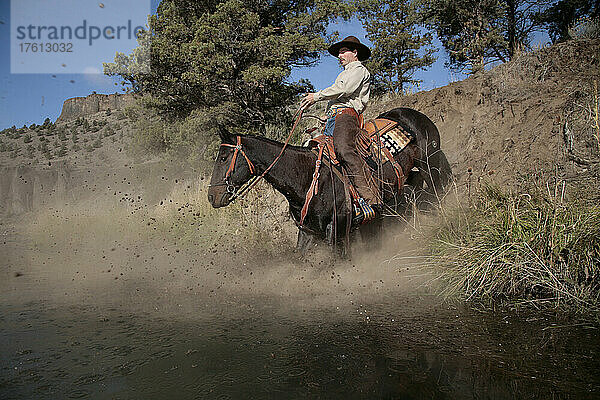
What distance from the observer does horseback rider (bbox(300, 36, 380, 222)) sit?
20.0 ft

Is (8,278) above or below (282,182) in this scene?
below

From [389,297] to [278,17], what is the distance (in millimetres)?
18001

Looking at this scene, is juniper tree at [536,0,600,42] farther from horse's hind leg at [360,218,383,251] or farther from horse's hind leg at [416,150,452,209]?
horse's hind leg at [360,218,383,251]

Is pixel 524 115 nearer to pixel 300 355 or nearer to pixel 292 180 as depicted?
pixel 292 180

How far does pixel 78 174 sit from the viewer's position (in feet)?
94.6

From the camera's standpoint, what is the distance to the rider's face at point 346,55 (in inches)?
267

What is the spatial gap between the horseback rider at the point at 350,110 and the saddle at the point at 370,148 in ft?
0.34

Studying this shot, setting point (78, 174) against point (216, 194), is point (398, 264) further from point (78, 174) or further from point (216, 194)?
point (78, 174)

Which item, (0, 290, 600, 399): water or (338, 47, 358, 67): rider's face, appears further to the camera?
(338, 47, 358, 67): rider's face

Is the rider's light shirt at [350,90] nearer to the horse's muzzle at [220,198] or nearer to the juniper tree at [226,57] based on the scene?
the horse's muzzle at [220,198]

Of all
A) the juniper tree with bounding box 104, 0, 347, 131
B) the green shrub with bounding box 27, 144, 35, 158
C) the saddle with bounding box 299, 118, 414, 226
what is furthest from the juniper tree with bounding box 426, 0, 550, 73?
the green shrub with bounding box 27, 144, 35, 158

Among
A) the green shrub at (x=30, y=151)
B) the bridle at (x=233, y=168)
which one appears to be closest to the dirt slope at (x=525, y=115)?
the bridle at (x=233, y=168)

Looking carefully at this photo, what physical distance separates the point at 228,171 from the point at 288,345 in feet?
8.51

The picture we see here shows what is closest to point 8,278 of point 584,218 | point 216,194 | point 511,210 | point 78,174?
point 216,194
